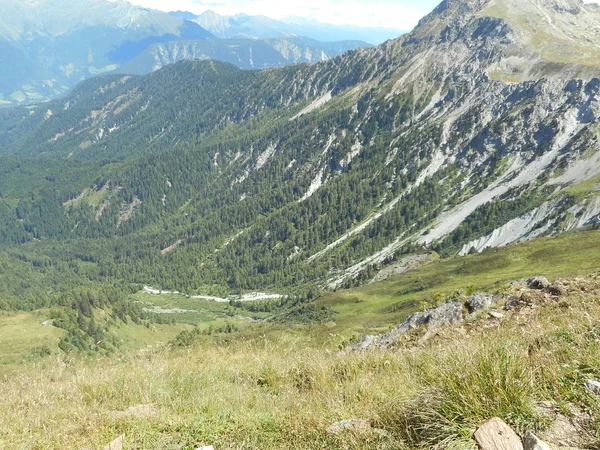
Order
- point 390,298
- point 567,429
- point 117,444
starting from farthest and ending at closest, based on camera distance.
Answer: point 390,298, point 117,444, point 567,429

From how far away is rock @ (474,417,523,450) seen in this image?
14.4 ft

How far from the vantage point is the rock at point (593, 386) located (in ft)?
16.6

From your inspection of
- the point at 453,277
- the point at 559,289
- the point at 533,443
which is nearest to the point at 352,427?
the point at 533,443

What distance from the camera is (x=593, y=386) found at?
16.9ft

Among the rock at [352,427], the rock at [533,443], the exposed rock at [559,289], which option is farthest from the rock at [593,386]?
the exposed rock at [559,289]

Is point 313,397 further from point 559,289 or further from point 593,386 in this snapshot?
point 559,289

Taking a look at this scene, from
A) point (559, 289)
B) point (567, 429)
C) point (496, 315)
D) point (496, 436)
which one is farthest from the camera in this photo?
point (559, 289)

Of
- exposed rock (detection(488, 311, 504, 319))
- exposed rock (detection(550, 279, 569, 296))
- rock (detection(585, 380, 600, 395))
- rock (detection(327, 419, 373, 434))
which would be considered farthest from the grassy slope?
rock (detection(585, 380, 600, 395))

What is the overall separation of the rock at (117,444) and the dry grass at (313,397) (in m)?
0.14

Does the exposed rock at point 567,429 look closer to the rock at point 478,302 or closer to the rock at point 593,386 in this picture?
the rock at point 593,386

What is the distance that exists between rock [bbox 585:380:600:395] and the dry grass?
150mm

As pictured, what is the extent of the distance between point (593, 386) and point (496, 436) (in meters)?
1.94

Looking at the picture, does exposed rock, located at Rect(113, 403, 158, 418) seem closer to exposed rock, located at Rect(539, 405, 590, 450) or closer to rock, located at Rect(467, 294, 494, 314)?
exposed rock, located at Rect(539, 405, 590, 450)

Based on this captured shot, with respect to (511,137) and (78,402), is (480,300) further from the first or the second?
(511,137)
